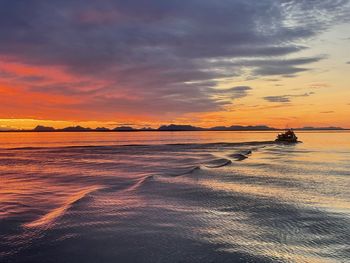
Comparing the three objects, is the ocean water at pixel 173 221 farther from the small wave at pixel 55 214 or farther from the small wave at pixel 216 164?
the small wave at pixel 216 164

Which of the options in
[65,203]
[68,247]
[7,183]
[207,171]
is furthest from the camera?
[207,171]

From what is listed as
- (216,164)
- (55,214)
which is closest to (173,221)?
(55,214)

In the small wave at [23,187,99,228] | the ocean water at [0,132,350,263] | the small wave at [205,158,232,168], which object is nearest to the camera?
the ocean water at [0,132,350,263]

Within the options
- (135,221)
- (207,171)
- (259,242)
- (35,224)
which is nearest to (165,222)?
(135,221)

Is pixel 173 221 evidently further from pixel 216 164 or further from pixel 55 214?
pixel 216 164

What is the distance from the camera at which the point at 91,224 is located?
14.3 metres

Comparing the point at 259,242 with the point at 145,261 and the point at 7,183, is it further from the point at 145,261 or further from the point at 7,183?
the point at 7,183

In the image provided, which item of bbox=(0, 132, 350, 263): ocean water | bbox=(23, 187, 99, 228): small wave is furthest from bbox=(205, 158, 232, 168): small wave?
bbox=(23, 187, 99, 228): small wave

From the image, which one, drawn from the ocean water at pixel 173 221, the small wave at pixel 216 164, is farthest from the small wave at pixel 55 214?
the small wave at pixel 216 164

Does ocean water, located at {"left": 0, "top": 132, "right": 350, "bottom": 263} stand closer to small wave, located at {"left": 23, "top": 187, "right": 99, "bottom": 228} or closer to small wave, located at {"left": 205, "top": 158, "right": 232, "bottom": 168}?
small wave, located at {"left": 23, "top": 187, "right": 99, "bottom": 228}

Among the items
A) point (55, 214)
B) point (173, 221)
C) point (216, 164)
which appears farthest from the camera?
point (216, 164)

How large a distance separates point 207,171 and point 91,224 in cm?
2173

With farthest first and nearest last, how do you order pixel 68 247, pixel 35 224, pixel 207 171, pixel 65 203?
pixel 207 171
pixel 65 203
pixel 35 224
pixel 68 247

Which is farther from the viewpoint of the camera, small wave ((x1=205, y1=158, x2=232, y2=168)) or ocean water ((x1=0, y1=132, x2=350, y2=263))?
small wave ((x1=205, y1=158, x2=232, y2=168))
